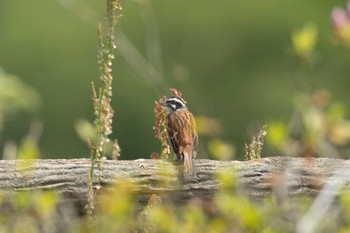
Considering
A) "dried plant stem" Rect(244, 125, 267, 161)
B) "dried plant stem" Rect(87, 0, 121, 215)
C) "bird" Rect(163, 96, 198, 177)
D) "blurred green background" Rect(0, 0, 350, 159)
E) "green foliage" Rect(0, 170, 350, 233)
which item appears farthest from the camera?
"blurred green background" Rect(0, 0, 350, 159)

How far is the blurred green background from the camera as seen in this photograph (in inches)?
949

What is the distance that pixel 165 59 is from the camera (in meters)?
22.6

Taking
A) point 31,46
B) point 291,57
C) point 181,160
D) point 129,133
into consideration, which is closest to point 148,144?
point 129,133

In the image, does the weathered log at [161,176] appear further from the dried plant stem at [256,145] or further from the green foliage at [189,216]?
the green foliage at [189,216]

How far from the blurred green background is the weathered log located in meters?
15.6

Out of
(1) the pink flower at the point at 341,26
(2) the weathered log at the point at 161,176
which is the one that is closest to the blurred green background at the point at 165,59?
(2) the weathered log at the point at 161,176

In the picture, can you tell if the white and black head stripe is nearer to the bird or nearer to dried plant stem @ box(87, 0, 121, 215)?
the bird

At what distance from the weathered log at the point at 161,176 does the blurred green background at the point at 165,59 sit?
15.6m

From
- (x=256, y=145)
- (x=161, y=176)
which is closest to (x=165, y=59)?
(x=161, y=176)

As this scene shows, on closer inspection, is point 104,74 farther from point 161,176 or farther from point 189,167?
point 189,167

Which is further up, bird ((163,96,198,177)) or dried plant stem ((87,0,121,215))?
bird ((163,96,198,177))

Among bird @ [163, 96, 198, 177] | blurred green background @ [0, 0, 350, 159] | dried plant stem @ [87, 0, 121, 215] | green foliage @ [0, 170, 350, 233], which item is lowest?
green foliage @ [0, 170, 350, 233]

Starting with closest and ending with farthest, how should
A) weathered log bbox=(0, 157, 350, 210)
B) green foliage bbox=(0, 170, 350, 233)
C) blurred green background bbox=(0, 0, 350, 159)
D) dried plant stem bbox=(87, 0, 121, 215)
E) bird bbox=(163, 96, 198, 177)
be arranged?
green foliage bbox=(0, 170, 350, 233) < dried plant stem bbox=(87, 0, 121, 215) < weathered log bbox=(0, 157, 350, 210) < bird bbox=(163, 96, 198, 177) < blurred green background bbox=(0, 0, 350, 159)

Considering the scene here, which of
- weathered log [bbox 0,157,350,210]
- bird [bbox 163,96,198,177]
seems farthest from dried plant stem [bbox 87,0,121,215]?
bird [bbox 163,96,198,177]
